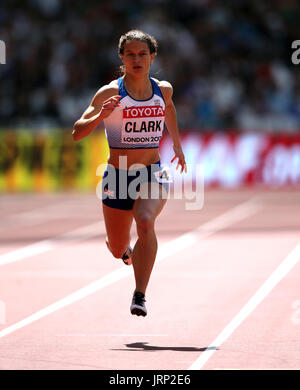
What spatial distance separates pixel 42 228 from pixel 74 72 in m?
9.61

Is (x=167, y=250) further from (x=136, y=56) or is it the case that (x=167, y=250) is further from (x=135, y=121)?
(x=136, y=56)

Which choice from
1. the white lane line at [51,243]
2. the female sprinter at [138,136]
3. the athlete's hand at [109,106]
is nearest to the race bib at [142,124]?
the female sprinter at [138,136]

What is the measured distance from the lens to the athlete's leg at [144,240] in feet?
25.1

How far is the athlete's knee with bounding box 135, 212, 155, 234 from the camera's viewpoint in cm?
763

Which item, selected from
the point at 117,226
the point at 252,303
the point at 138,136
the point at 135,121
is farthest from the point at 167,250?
the point at 135,121

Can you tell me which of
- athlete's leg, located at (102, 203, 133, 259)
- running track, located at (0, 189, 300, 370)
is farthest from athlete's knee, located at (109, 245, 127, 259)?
running track, located at (0, 189, 300, 370)

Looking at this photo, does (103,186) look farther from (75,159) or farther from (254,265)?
(75,159)

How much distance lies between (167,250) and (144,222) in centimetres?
609

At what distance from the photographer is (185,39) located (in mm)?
26797

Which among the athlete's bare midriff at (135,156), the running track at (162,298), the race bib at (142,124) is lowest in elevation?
the running track at (162,298)

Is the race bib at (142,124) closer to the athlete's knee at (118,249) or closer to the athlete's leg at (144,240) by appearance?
the athlete's leg at (144,240)

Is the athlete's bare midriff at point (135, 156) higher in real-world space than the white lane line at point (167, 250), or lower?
higher
